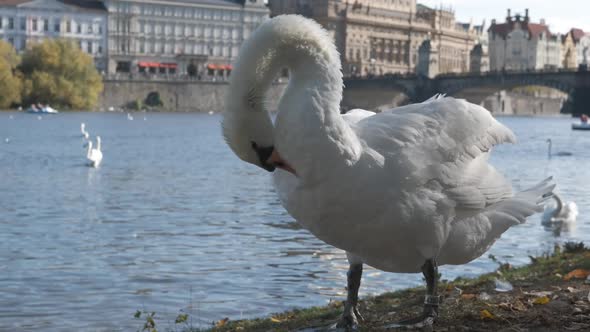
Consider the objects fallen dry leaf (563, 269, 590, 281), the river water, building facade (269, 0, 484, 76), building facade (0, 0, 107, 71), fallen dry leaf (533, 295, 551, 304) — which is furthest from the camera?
building facade (269, 0, 484, 76)

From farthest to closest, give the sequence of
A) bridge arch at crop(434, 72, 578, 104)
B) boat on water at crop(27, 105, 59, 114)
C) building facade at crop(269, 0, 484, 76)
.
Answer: building facade at crop(269, 0, 484, 76), bridge arch at crop(434, 72, 578, 104), boat on water at crop(27, 105, 59, 114)

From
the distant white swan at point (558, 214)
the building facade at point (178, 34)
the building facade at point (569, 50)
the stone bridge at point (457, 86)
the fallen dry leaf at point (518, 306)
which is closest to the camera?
the fallen dry leaf at point (518, 306)

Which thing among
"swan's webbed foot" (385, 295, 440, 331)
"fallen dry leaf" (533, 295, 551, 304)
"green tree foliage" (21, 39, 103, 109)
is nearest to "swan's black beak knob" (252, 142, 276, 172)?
"swan's webbed foot" (385, 295, 440, 331)

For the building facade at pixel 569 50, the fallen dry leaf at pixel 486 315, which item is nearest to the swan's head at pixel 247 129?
the fallen dry leaf at pixel 486 315

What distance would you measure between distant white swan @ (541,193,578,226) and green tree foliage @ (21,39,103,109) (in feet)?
237

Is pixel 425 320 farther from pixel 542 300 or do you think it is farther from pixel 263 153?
pixel 263 153

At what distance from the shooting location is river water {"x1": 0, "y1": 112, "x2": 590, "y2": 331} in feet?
32.4

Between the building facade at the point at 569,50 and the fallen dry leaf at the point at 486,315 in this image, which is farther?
the building facade at the point at 569,50

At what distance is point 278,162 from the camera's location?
159 inches

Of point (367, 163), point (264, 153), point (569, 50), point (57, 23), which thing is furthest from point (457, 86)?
point (264, 153)

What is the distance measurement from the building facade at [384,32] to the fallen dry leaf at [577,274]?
124 meters

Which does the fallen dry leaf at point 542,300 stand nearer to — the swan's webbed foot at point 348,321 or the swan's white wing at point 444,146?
the swan's white wing at point 444,146

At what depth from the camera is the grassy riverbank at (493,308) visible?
5.01m

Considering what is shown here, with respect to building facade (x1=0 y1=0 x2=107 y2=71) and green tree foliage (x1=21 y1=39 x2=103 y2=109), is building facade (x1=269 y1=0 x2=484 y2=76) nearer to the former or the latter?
building facade (x1=0 y1=0 x2=107 y2=71)
